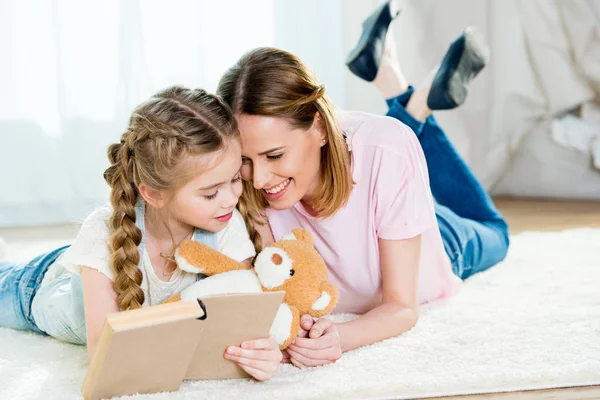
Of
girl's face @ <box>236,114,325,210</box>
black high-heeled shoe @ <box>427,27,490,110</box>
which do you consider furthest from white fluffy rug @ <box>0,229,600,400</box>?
black high-heeled shoe @ <box>427,27,490,110</box>

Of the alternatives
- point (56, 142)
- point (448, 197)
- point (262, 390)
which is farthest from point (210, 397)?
point (56, 142)

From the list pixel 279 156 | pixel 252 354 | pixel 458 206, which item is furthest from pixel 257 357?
pixel 458 206

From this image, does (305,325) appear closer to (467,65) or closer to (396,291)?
(396,291)

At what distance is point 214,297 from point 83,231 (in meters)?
0.36

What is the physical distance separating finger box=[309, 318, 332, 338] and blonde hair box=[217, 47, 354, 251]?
0.68 ft

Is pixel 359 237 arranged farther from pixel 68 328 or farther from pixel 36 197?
pixel 36 197

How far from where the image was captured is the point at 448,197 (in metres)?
2.17

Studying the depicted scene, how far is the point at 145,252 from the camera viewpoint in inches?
56.3

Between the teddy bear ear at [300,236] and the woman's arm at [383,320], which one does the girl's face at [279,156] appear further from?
the woman's arm at [383,320]

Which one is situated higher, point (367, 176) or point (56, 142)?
point (367, 176)

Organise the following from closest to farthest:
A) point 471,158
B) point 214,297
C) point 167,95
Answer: point 214,297, point 167,95, point 471,158

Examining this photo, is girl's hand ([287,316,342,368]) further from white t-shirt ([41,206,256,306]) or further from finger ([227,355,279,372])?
white t-shirt ([41,206,256,306])

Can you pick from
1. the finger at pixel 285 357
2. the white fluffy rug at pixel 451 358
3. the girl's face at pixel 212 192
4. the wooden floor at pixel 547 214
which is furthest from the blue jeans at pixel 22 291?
the wooden floor at pixel 547 214

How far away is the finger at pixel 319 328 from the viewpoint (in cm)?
138
